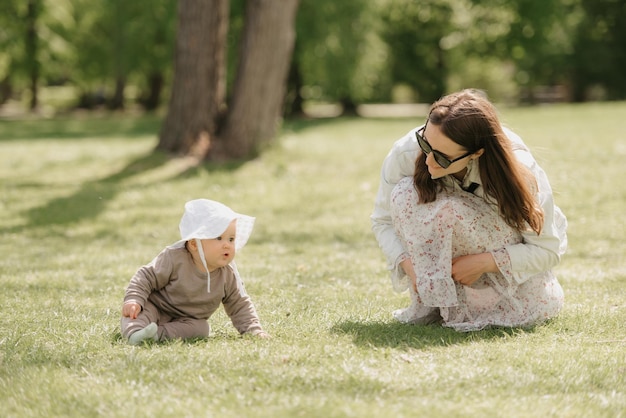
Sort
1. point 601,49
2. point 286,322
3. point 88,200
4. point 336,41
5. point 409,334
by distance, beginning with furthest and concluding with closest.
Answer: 1. point 601,49
2. point 336,41
3. point 88,200
4. point 286,322
5. point 409,334

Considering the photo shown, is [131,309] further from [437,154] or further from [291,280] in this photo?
[291,280]

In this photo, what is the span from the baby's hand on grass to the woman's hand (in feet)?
5.32

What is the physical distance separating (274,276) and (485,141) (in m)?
2.58

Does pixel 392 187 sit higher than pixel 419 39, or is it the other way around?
pixel 392 187

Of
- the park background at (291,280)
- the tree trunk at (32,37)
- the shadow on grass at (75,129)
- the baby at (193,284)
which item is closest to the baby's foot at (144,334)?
the baby at (193,284)

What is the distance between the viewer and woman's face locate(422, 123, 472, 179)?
403 cm

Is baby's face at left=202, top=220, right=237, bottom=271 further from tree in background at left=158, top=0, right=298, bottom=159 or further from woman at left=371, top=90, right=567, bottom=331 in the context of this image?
tree in background at left=158, top=0, right=298, bottom=159

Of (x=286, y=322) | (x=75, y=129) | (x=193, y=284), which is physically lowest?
(x=75, y=129)

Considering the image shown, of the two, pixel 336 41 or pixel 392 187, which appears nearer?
pixel 392 187

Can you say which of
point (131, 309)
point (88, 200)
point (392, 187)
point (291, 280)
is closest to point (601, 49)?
point (88, 200)

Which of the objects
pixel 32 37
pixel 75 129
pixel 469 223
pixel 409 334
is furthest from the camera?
pixel 32 37

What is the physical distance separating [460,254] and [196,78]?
341 inches

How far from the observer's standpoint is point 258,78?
12289 millimetres

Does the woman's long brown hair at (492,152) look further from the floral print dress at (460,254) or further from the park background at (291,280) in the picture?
the park background at (291,280)
